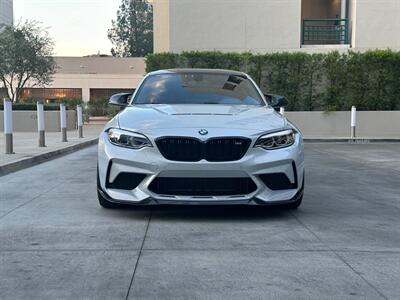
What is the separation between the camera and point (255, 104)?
6.57 metres

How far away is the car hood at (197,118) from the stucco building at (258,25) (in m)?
16.5

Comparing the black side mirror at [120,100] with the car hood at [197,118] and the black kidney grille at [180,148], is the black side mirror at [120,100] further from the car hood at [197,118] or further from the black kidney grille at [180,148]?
the black kidney grille at [180,148]

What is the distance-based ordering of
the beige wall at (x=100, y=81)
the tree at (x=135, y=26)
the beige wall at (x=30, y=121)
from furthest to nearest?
the tree at (x=135, y=26) → the beige wall at (x=100, y=81) → the beige wall at (x=30, y=121)

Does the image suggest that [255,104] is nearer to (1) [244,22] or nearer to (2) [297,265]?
(2) [297,265]

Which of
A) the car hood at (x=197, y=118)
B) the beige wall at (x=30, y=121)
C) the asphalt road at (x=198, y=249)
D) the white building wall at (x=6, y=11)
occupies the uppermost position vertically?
the white building wall at (x=6, y=11)

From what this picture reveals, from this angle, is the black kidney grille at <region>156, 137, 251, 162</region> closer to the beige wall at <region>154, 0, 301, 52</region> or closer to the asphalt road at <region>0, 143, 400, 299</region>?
the asphalt road at <region>0, 143, 400, 299</region>

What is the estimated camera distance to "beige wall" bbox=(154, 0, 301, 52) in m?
21.9

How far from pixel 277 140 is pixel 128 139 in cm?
151

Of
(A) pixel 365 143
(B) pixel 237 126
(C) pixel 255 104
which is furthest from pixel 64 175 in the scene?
(A) pixel 365 143

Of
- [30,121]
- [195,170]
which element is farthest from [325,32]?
[195,170]

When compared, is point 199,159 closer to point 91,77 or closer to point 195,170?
point 195,170

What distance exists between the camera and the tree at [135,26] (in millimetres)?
83688

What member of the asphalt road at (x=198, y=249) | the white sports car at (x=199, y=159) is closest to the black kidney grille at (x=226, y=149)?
the white sports car at (x=199, y=159)

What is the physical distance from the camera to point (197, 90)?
6711 mm
